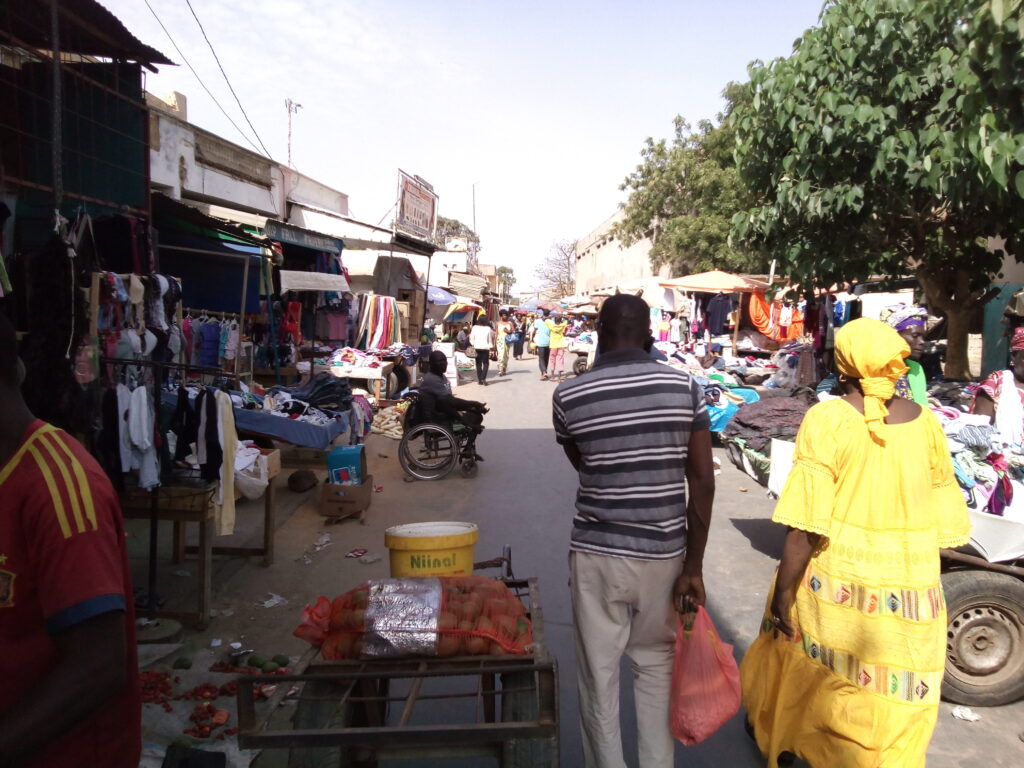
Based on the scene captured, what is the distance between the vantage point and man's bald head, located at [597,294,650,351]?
9.12 ft

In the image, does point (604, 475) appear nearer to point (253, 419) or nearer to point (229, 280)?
point (253, 419)

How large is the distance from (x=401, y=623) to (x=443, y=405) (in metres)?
6.92

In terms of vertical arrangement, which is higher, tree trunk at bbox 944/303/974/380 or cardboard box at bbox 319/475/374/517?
tree trunk at bbox 944/303/974/380

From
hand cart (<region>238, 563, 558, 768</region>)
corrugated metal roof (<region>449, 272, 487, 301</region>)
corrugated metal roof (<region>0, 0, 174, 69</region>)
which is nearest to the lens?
hand cart (<region>238, 563, 558, 768</region>)

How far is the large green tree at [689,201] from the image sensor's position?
25734 mm

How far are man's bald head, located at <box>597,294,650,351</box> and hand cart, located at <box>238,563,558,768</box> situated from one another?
1.10m

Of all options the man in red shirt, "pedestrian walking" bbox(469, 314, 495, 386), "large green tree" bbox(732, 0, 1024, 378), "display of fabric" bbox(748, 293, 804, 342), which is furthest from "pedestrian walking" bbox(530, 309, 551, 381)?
the man in red shirt

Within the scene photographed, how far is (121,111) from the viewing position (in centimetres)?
695

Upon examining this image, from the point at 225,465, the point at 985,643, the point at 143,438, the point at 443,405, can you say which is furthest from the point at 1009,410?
the point at 443,405

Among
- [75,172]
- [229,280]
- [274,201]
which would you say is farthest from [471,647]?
[274,201]

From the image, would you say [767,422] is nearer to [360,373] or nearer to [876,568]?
[876,568]

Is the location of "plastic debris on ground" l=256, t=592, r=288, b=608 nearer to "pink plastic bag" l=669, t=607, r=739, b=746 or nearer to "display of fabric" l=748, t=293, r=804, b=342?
"pink plastic bag" l=669, t=607, r=739, b=746

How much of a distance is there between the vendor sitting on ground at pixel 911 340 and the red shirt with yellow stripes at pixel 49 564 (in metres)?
3.75

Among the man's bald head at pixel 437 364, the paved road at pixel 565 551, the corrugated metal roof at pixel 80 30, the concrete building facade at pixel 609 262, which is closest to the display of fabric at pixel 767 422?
the paved road at pixel 565 551
